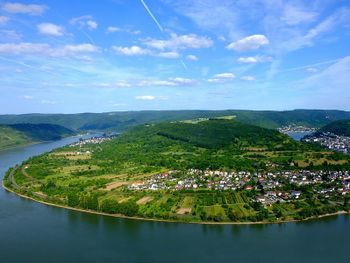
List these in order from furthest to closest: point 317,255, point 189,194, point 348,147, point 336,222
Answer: point 348,147 < point 189,194 < point 336,222 < point 317,255

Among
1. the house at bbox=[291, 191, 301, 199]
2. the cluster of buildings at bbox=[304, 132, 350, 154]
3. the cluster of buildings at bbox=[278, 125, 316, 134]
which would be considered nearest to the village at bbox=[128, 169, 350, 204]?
the house at bbox=[291, 191, 301, 199]

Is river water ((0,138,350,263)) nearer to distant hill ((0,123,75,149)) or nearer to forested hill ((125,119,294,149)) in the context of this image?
forested hill ((125,119,294,149))

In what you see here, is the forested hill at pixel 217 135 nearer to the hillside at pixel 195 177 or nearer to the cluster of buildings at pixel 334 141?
the hillside at pixel 195 177

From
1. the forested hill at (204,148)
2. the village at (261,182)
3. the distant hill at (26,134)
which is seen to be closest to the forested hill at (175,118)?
the distant hill at (26,134)

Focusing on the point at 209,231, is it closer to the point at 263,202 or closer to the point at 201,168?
the point at 263,202

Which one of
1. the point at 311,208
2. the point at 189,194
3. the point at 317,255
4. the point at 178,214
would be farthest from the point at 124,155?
the point at 317,255
